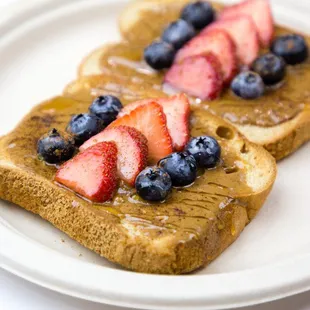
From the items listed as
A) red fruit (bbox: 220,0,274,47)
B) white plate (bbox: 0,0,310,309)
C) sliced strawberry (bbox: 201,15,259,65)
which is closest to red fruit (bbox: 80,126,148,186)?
white plate (bbox: 0,0,310,309)

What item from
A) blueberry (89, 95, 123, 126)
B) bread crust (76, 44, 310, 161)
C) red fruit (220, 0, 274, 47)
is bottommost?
bread crust (76, 44, 310, 161)

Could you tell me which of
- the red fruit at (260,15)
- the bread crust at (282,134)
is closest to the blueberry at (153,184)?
the bread crust at (282,134)

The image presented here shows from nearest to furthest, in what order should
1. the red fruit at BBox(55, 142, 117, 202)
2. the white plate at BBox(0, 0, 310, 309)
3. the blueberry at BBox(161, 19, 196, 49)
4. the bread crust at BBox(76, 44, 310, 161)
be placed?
the white plate at BBox(0, 0, 310, 309)
the red fruit at BBox(55, 142, 117, 202)
the bread crust at BBox(76, 44, 310, 161)
the blueberry at BBox(161, 19, 196, 49)

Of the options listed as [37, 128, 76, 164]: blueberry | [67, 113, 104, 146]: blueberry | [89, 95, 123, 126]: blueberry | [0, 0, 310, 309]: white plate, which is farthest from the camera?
[89, 95, 123, 126]: blueberry

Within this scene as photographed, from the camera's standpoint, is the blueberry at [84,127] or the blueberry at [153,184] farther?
the blueberry at [84,127]

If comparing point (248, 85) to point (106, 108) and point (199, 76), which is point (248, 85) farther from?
point (106, 108)

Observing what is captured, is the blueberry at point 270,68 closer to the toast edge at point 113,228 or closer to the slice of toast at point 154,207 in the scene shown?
the slice of toast at point 154,207

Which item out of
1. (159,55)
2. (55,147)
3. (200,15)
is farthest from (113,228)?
(200,15)

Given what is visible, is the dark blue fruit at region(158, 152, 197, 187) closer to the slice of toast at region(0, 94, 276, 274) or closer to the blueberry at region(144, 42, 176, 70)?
the slice of toast at region(0, 94, 276, 274)
